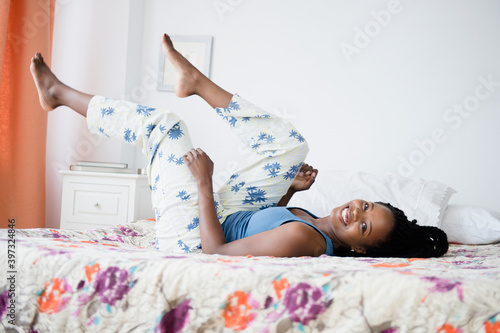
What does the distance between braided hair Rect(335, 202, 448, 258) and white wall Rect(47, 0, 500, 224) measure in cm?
104

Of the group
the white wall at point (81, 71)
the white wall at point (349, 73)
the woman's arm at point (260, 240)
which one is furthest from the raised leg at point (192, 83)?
the white wall at point (81, 71)

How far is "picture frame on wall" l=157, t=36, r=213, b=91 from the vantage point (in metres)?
2.87

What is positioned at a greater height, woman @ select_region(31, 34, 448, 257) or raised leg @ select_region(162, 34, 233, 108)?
raised leg @ select_region(162, 34, 233, 108)

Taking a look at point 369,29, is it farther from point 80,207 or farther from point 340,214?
point 80,207

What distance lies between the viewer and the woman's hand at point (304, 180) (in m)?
1.73

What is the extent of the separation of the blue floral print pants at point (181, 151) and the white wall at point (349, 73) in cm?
118

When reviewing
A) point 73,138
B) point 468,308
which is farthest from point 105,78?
point 468,308

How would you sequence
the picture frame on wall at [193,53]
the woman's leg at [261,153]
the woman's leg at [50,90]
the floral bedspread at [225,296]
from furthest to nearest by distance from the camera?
the picture frame on wall at [193,53] < the woman's leg at [50,90] < the woman's leg at [261,153] < the floral bedspread at [225,296]

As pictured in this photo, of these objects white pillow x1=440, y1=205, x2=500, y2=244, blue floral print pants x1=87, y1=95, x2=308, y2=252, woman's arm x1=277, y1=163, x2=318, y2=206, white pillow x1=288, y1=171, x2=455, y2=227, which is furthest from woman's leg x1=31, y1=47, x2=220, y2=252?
white pillow x1=440, y1=205, x2=500, y2=244

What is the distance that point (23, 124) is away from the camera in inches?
105

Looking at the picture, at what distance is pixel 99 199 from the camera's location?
2.55 metres

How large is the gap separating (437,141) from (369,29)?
2.35 feet

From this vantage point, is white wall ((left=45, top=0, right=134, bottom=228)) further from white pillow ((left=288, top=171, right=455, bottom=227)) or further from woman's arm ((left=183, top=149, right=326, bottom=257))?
woman's arm ((left=183, top=149, right=326, bottom=257))

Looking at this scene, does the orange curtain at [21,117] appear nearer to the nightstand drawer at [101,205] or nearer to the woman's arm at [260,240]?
the nightstand drawer at [101,205]
